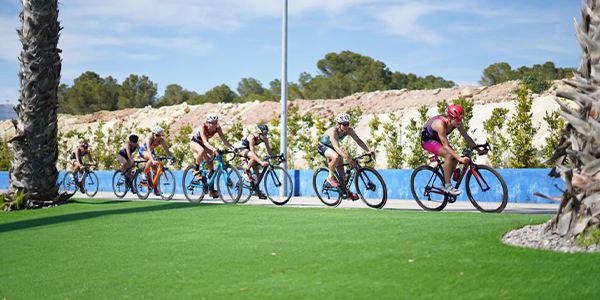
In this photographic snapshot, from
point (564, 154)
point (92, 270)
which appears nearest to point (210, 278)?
point (92, 270)

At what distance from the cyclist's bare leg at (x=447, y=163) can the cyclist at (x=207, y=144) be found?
5425 millimetres

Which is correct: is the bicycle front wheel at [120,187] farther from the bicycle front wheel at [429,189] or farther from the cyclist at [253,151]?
the bicycle front wheel at [429,189]

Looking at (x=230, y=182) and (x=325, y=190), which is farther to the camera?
(x=230, y=182)

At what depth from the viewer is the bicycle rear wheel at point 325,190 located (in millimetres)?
11062

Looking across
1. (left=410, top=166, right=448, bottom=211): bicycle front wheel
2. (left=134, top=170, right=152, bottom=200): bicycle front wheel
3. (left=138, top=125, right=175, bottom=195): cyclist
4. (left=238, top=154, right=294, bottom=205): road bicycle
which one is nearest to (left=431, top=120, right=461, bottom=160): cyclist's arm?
(left=410, top=166, right=448, bottom=211): bicycle front wheel

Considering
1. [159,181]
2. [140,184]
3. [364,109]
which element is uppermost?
[364,109]

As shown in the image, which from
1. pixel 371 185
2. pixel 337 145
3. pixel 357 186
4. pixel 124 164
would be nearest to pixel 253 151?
pixel 337 145

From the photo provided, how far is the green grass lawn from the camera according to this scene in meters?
4.07

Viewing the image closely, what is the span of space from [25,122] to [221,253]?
920 centimetres

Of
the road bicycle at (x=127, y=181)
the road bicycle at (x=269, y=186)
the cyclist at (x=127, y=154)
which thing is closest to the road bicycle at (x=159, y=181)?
the road bicycle at (x=127, y=181)

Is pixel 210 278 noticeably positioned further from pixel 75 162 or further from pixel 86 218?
pixel 75 162

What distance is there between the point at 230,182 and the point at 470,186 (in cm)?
564

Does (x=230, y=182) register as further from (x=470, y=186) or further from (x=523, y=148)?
(x=523, y=148)

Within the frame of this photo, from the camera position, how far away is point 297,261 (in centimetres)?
509
